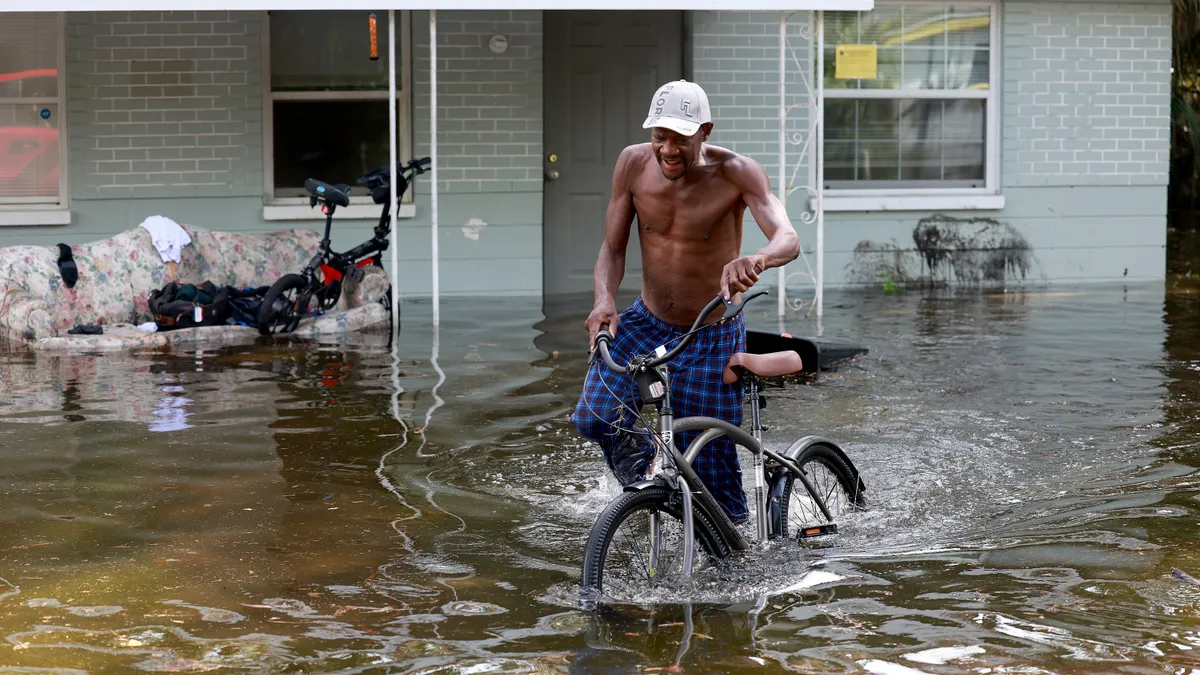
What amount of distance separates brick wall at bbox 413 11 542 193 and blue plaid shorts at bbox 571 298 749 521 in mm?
8573

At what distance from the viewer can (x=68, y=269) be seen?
11.3 m

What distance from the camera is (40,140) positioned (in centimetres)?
1340

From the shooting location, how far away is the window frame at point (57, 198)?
13.2 meters

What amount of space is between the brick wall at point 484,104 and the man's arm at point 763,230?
881cm

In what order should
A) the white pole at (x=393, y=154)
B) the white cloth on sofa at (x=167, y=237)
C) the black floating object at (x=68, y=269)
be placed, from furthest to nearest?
the white cloth on sofa at (x=167, y=237) < the black floating object at (x=68, y=269) < the white pole at (x=393, y=154)

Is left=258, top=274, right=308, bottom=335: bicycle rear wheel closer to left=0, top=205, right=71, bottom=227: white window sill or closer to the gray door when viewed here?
left=0, top=205, right=71, bottom=227: white window sill

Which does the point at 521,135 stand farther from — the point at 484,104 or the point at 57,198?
the point at 57,198

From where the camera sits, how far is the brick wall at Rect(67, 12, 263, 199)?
43.7ft

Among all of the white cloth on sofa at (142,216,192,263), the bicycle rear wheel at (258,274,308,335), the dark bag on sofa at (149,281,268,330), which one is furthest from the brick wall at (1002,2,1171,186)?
the white cloth on sofa at (142,216,192,263)

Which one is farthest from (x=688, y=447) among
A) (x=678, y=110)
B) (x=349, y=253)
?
(x=349, y=253)

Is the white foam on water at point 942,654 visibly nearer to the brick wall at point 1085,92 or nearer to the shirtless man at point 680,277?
the shirtless man at point 680,277

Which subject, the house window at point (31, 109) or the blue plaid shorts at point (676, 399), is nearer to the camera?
the blue plaid shorts at point (676, 399)

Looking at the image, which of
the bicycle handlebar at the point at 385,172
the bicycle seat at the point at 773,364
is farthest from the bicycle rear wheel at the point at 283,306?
the bicycle seat at the point at 773,364

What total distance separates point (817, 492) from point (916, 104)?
32.9 ft
